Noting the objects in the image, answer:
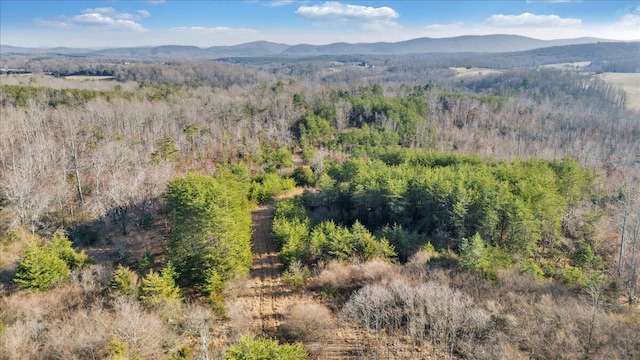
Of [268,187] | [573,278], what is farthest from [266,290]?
[573,278]

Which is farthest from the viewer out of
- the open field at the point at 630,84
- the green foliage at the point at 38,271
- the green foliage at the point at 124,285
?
the open field at the point at 630,84

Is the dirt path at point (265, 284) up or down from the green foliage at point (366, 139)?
down

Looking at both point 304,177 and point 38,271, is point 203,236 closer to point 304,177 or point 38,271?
point 38,271

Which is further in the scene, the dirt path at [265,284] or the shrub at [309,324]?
the dirt path at [265,284]

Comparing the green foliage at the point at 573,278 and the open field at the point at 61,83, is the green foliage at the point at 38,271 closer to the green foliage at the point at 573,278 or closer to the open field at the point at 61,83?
the green foliage at the point at 573,278

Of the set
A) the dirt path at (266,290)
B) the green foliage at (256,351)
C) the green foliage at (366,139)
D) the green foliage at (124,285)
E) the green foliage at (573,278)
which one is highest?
the green foliage at (366,139)

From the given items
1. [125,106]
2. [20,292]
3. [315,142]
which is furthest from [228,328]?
[125,106]

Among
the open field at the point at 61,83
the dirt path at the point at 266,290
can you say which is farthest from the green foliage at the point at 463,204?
the open field at the point at 61,83
